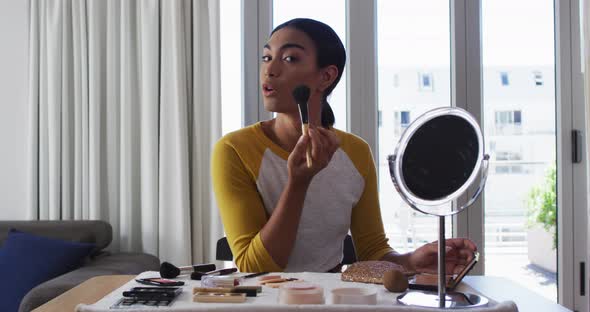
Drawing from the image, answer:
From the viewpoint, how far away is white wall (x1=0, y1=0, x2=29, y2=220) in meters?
3.20

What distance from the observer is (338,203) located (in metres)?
1.33

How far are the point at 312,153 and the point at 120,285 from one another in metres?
0.39

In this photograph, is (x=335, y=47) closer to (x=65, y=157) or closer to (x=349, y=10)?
(x=349, y=10)

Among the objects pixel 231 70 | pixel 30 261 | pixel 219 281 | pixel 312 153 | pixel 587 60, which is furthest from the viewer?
pixel 231 70

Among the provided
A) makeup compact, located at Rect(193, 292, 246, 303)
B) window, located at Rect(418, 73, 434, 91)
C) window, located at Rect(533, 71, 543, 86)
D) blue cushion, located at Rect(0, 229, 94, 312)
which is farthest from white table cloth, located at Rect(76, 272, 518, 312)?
window, located at Rect(533, 71, 543, 86)

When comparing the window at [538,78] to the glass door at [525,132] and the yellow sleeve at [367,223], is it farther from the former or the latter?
the yellow sleeve at [367,223]

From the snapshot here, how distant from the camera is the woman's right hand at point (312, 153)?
3.32 feet

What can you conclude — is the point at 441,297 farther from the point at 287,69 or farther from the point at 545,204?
the point at 545,204

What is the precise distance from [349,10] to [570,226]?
5.19 ft

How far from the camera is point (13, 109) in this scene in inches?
127

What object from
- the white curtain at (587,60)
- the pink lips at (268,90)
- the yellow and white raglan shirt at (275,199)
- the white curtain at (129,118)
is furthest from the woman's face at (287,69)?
the white curtain at (587,60)

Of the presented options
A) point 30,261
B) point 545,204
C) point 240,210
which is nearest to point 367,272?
point 240,210

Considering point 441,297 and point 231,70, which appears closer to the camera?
point 441,297

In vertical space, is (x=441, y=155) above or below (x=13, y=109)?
below
